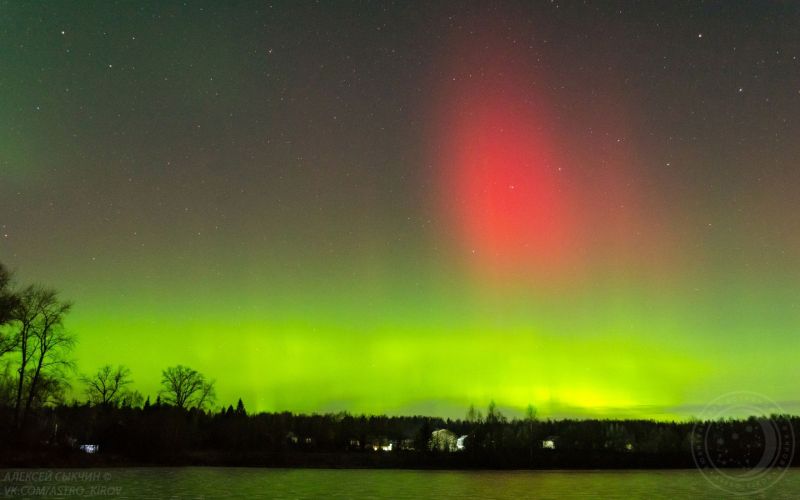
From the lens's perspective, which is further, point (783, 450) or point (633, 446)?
point (633, 446)

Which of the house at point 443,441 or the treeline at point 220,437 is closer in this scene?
the treeline at point 220,437

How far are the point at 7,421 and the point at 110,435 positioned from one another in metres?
38.0

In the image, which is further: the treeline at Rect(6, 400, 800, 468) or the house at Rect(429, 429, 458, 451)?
the house at Rect(429, 429, 458, 451)

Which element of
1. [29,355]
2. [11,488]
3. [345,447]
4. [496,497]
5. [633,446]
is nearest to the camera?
[11,488]

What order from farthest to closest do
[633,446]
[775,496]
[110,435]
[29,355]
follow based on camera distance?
[633,446]
[110,435]
[29,355]
[775,496]

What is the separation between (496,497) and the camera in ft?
172

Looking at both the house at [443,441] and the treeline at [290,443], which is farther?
the house at [443,441]

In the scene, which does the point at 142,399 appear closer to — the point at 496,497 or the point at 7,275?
the point at 7,275

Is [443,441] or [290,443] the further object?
[443,441]

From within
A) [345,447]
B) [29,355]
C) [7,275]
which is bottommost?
[345,447]

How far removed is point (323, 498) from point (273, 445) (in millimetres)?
108563

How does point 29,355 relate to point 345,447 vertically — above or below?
above

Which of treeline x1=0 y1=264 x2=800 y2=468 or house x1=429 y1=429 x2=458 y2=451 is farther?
house x1=429 y1=429 x2=458 y2=451

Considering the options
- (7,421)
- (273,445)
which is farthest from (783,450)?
(7,421)
